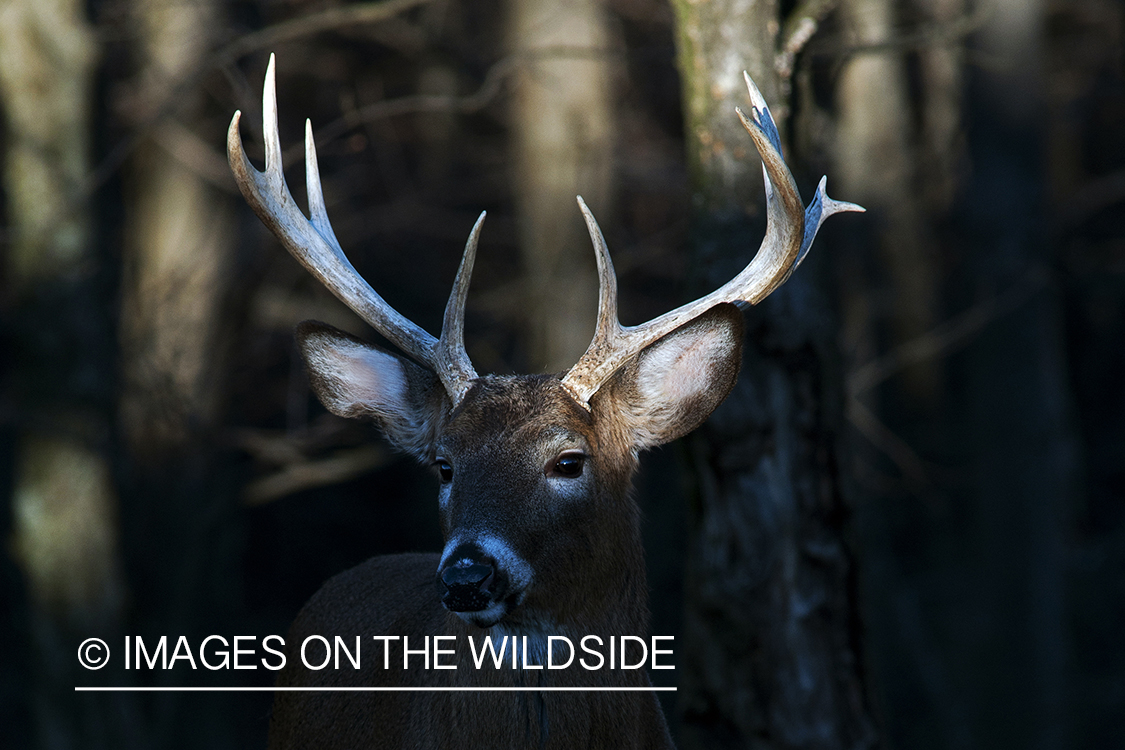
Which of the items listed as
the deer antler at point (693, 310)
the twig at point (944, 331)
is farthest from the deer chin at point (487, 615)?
A: the twig at point (944, 331)

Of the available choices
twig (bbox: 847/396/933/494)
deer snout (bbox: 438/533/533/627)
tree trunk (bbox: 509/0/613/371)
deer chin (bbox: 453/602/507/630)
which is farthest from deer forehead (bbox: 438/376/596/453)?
tree trunk (bbox: 509/0/613/371)

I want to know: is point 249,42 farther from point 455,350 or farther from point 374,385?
point 455,350

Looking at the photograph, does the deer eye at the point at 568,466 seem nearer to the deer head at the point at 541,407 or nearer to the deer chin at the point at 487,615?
the deer head at the point at 541,407

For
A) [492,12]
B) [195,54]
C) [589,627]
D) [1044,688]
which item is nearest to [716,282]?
[589,627]

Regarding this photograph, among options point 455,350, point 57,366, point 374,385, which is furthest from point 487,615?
point 57,366

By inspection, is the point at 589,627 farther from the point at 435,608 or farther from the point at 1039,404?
the point at 1039,404

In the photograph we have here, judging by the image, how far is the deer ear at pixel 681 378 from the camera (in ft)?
12.7

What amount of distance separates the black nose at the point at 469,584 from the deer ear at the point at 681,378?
0.94 meters

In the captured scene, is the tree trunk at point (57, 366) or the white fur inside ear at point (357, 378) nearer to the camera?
the white fur inside ear at point (357, 378)

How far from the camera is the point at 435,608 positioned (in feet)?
14.0

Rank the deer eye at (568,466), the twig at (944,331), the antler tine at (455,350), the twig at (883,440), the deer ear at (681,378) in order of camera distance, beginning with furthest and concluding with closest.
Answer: the twig at (944,331) → the twig at (883,440) → the antler tine at (455,350) → the deer ear at (681,378) → the deer eye at (568,466)

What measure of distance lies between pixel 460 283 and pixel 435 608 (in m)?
1.12

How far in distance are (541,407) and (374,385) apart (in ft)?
2.68

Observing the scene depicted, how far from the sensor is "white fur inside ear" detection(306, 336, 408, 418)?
4.37 meters
